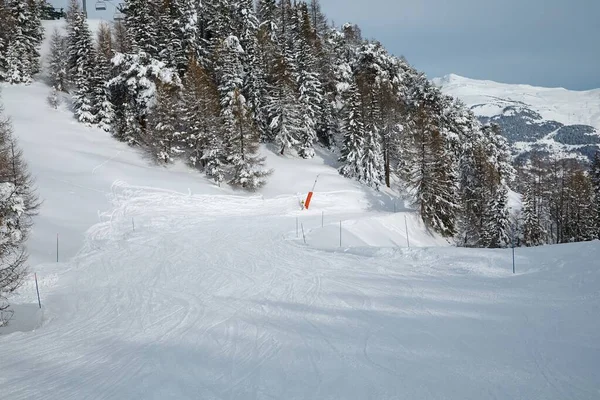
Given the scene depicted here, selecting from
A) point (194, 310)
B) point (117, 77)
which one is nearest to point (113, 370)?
point (194, 310)

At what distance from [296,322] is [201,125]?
2980cm

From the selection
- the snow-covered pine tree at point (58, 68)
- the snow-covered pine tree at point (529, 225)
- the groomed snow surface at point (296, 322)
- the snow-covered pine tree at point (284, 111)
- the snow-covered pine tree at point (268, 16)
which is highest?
the snow-covered pine tree at point (268, 16)

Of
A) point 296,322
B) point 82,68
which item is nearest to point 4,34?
point 82,68

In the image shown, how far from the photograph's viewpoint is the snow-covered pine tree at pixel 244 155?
33.0 metres

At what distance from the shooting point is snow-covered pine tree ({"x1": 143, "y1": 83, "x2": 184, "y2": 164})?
112 feet

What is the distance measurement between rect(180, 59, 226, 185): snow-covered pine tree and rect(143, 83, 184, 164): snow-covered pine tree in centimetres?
87

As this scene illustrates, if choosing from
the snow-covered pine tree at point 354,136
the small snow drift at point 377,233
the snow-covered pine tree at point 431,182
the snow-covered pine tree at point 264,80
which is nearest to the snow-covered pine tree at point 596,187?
the snow-covered pine tree at point 431,182

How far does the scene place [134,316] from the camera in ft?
30.9

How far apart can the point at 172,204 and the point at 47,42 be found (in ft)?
166

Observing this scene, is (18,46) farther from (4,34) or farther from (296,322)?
(296,322)

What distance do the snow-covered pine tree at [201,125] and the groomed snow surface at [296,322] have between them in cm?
1515

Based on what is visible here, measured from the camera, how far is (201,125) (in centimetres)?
3441

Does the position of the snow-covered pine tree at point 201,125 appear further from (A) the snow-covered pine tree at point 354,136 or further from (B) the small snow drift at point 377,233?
(B) the small snow drift at point 377,233

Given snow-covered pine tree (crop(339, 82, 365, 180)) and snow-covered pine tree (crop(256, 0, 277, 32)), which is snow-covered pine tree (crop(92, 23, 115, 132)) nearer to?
snow-covered pine tree (crop(256, 0, 277, 32))
